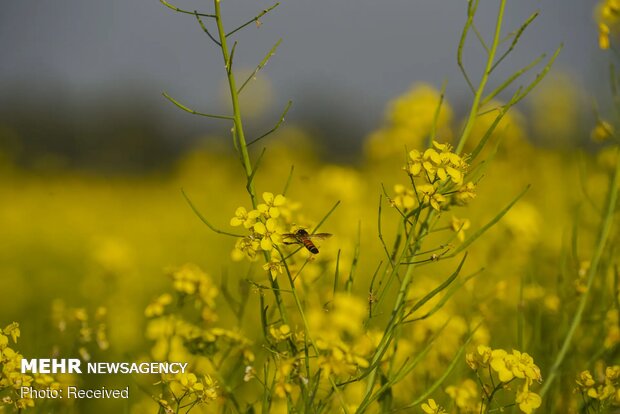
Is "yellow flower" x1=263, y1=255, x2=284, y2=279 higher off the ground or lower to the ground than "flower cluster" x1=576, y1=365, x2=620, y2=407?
higher

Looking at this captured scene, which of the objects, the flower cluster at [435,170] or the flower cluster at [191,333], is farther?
the flower cluster at [191,333]

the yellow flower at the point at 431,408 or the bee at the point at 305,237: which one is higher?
the bee at the point at 305,237

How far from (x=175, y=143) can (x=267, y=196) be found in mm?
13788

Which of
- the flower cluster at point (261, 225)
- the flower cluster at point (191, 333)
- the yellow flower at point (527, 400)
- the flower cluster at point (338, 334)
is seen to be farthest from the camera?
the flower cluster at point (191, 333)

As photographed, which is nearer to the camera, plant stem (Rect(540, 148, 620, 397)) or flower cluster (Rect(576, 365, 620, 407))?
flower cluster (Rect(576, 365, 620, 407))

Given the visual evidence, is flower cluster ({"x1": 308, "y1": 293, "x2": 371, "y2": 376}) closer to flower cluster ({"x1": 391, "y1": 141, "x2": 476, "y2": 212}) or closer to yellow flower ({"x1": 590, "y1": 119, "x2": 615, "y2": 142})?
flower cluster ({"x1": 391, "y1": 141, "x2": 476, "y2": 212})

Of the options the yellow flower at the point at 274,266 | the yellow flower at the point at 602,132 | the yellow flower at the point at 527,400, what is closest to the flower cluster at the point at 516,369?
the yellow flower at the point at 527,400

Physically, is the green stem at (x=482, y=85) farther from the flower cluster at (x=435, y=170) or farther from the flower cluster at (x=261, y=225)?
the flower cluster at (x=261, y=225)

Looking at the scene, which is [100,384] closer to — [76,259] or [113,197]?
[76,259]

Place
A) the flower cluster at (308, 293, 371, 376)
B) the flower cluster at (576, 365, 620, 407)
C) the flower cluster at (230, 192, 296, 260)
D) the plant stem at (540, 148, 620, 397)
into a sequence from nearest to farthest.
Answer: the flower cluster at (308, 293, 371, 376) → the flower cluster at (230, 192, 296, 260) → the flower cluster at (576, 365, 620, 407) → the plant stem at (540, 148, 620, 397)

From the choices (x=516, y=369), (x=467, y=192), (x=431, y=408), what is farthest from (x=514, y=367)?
(x=467, y=192)

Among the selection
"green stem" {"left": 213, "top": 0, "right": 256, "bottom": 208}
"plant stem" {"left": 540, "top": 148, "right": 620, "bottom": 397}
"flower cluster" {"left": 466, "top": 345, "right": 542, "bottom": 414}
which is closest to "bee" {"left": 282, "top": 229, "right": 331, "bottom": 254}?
"green stem" {"left": 213, "top": 0, "right": 256, "bottom": 208}

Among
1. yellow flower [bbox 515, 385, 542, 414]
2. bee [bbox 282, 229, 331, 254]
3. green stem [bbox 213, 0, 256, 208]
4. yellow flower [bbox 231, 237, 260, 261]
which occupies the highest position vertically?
green stem [bbox 213, 0, 256, 208]

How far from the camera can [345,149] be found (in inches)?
550
